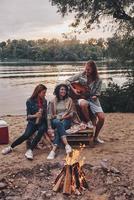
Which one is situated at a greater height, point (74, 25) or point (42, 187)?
point (74, 25)

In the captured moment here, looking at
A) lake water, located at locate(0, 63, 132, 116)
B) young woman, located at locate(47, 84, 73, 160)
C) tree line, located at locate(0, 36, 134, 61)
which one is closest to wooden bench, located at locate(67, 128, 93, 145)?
young woman, located at locate(47, 84, 73, 160)

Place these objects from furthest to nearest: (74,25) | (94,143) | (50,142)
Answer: (74,25)
(94,143)
(50,142)

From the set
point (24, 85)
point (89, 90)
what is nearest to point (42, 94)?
point (89, 90)

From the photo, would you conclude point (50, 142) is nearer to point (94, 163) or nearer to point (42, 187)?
point (94, 163)

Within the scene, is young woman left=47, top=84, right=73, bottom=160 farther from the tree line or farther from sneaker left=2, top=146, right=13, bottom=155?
the tree line

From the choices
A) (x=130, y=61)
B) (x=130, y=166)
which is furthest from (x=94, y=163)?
(x=130, y=61)

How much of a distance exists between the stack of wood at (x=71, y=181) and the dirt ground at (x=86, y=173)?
0.09 meters

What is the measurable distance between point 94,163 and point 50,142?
4.35 feet

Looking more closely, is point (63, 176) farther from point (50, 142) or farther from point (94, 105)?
point (94, 105)

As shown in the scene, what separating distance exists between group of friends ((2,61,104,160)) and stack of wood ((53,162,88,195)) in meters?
1.39

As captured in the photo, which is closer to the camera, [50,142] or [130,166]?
[130,166]

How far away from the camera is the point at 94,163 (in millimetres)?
8016

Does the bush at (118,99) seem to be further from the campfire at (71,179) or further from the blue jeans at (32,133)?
the campfire at (71,179)

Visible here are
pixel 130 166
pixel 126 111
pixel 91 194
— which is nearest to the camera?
pixel 91 194
